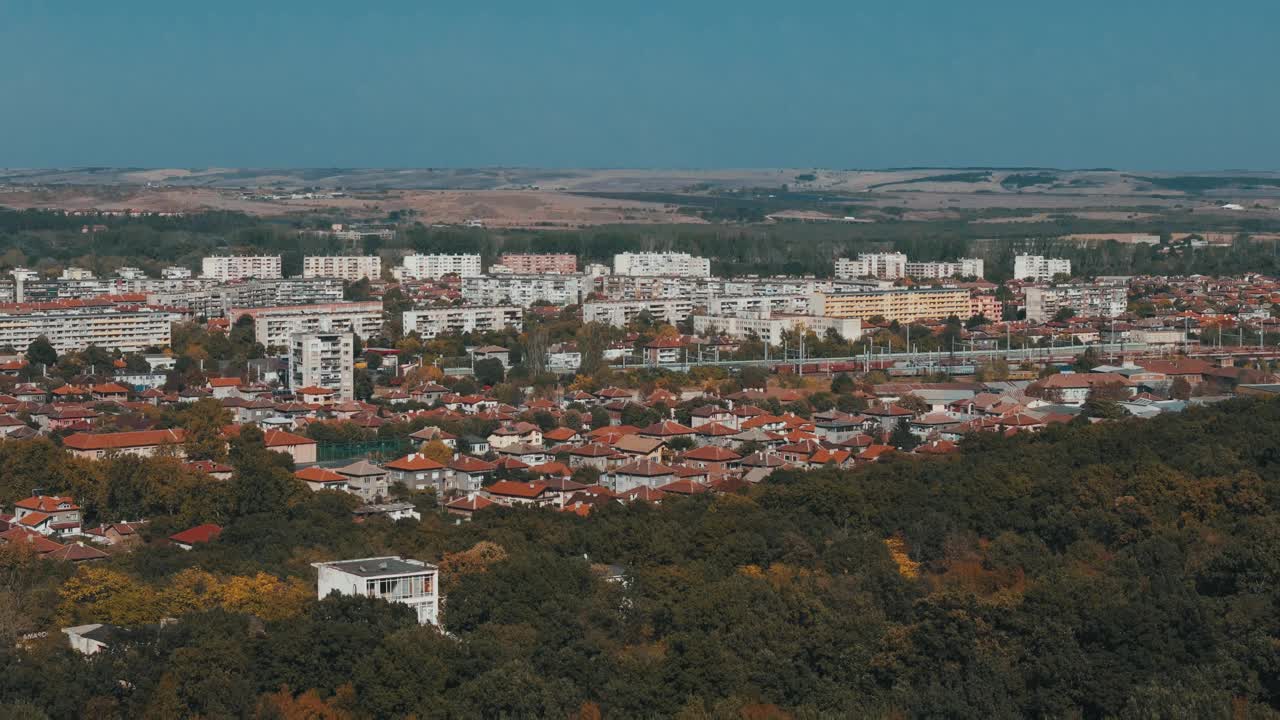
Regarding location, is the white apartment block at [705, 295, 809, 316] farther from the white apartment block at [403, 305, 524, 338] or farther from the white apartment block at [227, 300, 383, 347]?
Answer: the white apartment block at [227, 300, 383, 347]

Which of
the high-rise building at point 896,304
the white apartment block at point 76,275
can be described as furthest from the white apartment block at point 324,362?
the white apartment block at point 76,275

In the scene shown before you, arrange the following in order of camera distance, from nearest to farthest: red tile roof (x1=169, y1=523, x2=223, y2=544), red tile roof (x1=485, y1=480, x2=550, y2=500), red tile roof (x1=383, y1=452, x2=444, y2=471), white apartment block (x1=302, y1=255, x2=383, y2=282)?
red tile roof (x1=169, y1=523, x2=223, y2=544) < red tile roof (x1=485, y1=480, x2=550, y2=500) < red tile roof (x1=383, y1=452, x2=444, y2=471) < white apartment block (x1=302, y1=255, x2=383, y2=282)

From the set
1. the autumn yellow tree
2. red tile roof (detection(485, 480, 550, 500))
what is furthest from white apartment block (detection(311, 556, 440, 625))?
red tile roof (detection(485, 480, 550, 500))

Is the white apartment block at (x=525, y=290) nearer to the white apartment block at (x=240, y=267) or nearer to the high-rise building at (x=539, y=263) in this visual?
the white apartment block at (x=240, y=267)

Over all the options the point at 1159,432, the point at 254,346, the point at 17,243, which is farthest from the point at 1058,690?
the point at 17,243

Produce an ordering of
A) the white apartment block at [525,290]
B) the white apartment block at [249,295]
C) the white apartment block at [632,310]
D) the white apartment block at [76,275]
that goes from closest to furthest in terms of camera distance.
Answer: the white apartment block at [632,310] < the white apartment block at [249,295] < the white apartment block at [525,290] < the white apartment block at [76,275]

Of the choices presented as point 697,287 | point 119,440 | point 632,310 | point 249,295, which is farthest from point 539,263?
point 119,440
